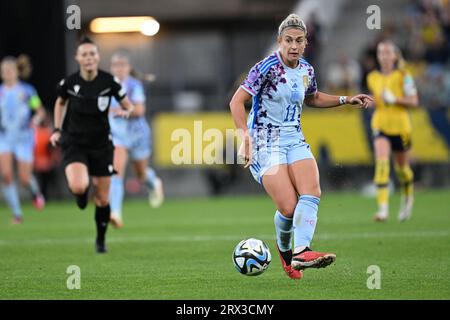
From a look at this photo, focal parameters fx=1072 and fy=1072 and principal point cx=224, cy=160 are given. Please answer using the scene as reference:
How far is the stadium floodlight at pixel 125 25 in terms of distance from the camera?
30.8 metres

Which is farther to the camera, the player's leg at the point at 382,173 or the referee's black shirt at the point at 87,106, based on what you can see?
the player's leg at the point at 382,173

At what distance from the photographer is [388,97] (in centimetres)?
1568

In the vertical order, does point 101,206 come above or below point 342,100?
below

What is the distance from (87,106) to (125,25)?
2029 centimetres

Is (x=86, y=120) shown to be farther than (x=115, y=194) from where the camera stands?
No

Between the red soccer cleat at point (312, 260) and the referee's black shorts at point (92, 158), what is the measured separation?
358 cm

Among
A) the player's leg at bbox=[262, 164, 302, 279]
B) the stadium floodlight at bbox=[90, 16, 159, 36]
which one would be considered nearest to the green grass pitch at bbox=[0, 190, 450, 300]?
the player's leg at bbox=[262, 164, 302, 279]

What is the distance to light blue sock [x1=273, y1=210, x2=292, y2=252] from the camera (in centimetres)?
940

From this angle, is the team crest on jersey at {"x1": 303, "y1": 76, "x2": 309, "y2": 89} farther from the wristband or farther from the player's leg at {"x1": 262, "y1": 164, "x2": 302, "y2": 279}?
the player's leg at {"x1": 262, "y1": 164, "x2": 302, "y2": 279}

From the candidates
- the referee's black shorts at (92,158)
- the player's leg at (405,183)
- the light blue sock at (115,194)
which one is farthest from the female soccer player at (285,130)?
the player's leg at (405,183)

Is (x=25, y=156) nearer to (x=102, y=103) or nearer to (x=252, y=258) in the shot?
(x=102, y=103)

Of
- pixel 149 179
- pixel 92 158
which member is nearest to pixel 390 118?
pixel 149 179

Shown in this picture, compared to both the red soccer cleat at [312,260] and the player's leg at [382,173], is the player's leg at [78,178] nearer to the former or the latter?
the red soccer cleat at [312,260]
